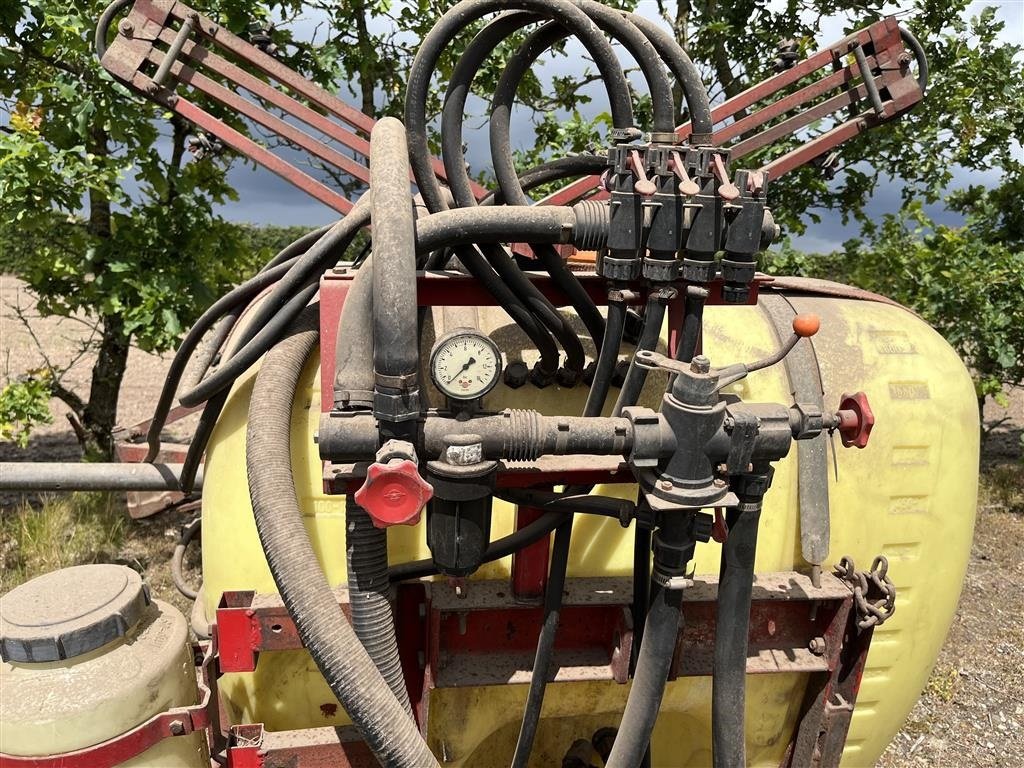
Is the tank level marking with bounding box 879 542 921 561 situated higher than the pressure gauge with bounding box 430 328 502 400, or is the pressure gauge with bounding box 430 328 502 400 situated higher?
the pressure gauge with bounding box 430 328 502 400

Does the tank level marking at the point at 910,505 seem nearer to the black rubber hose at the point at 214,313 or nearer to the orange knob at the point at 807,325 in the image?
the orange knob at the point at 807,325

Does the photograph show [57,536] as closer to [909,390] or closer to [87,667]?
[87,667]

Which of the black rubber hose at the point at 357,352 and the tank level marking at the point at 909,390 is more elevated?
the black rubber hose at the point at 357,352

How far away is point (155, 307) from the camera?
3930 mm

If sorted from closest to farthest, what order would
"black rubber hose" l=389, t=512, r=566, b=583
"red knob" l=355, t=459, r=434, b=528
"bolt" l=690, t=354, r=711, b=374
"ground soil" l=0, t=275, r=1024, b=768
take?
"red knob" l=355, t=459, r=434, b=528 → "bolt" l=690, t=354, r=711, b=374 → "black rubber hose" l=389, t=512, r=566, b=583 → "ground soil" l=0, t=275, r=1024, b=768

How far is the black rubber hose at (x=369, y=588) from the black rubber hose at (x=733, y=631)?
2.40 feet

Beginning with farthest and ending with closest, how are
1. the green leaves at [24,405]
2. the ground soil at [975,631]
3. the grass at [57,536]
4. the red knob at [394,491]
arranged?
the green leaves at [24,405] < the grass at [57,536] < the ground soil at [975,631] < the red knob at [394,491]

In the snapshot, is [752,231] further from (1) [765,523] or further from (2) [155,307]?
(2) [155,307]

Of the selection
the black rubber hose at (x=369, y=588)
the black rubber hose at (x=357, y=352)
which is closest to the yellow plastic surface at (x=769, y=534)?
the black rubber hose at (x=369, y=588)

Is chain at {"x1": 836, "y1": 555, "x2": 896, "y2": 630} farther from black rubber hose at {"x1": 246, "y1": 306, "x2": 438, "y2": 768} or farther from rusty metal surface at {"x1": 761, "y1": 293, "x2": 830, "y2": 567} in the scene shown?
black rubber hose at {"x1": 246, "y1": 306, "x2": 438, "y2": 768}

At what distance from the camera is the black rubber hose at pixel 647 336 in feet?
5.01

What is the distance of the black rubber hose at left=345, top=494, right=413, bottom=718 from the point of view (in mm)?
1508

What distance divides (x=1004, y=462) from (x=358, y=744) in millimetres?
6928

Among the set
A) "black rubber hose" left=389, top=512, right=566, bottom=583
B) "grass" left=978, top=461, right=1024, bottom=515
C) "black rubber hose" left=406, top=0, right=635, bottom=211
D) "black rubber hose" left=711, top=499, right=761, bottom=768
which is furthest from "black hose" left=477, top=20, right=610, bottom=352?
"grass" left=978, top=461, right=1024, bottom=515
